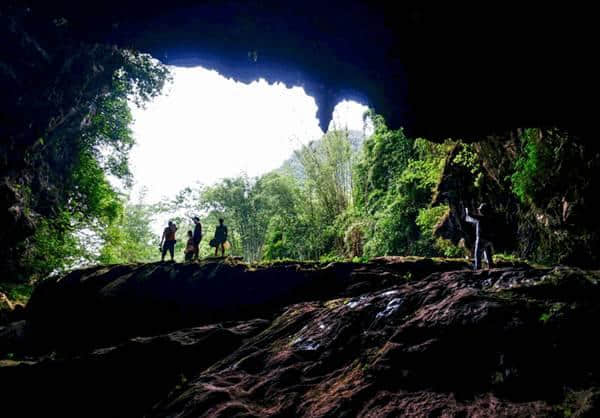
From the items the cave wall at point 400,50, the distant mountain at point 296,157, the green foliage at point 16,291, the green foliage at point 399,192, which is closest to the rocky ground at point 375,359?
the cave wall at point 400,50

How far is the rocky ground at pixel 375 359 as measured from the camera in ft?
9.34

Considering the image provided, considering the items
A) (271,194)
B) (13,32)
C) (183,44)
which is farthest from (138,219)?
(183,44)

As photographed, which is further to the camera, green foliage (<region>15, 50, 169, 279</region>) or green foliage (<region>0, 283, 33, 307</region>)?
green foliage (<region>15, 50, 169, 279</region>)

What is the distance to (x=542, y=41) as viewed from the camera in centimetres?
576

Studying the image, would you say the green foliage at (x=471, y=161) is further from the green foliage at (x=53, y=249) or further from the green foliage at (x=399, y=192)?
the green foliage at (x=53, y=249)

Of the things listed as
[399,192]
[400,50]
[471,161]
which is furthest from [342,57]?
[399,192]

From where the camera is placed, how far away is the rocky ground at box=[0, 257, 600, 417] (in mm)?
2848

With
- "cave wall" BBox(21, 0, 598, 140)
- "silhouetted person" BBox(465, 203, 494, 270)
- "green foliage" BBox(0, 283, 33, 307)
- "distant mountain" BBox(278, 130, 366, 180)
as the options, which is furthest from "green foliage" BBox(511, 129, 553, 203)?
"green foliage" BBox(0, 283, 33, 307)

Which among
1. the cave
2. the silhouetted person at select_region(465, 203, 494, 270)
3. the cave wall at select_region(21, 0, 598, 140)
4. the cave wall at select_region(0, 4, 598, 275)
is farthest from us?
the silhouetted person at select_region(465, 203, 494, 270)

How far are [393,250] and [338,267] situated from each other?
10627mm

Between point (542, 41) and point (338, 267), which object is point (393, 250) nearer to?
point (338, 267)

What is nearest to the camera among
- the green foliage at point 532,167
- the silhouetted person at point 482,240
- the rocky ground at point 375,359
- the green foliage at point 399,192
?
the rocky ground at point 375,359

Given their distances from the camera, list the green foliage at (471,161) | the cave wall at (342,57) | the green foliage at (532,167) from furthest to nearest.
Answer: the green foliage at (471,161) < the green foliage at (532,167) < the cave wall at (342,57)

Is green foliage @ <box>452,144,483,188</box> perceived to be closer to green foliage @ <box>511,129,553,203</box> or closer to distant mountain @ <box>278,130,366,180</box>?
green foliage @ <box>511,129,553,203</box>
